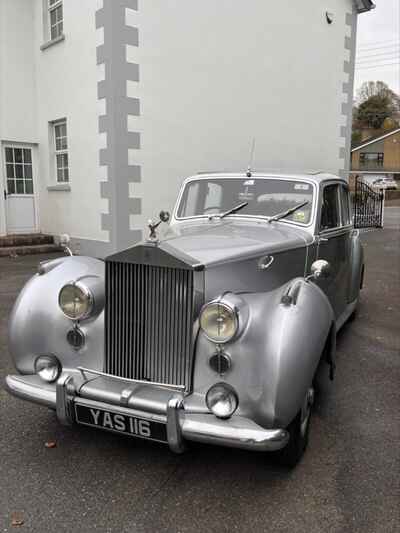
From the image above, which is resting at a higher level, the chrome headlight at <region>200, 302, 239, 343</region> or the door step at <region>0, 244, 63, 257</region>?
the chrome headlight at <region>200, 302, 239, 343</region>

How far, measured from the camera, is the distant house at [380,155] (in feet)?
187

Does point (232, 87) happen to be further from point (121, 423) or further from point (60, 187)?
point (121, 423)

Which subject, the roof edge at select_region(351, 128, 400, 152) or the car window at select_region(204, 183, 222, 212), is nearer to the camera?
the car window at select_region(204, 183, 222, 212)

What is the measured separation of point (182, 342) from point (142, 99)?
7.13 m

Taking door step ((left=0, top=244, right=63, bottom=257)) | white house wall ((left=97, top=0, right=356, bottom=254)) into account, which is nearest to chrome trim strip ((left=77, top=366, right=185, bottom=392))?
white house wall ((left=97, top=0, right=356, bottom=254))

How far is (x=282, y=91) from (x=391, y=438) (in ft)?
32.2

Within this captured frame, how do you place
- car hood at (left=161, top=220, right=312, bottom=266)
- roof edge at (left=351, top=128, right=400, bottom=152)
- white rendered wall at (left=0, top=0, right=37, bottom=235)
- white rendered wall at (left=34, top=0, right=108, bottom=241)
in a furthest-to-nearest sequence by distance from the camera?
roof edge at (left=351, top=128, right=400, bottom=152) < white rendered wall at (left=0, top=0, right=37, bottom=235) < white rendered wall at (left=34, top=0, right=108, bottom=241) < car hood at (left=161, top=220, right=312, bottom=266)

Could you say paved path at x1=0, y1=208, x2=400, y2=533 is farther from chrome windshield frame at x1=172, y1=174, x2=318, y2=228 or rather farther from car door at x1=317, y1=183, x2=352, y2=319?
chrome windshield frame at x1=172, y1=174, x2=318, y2=228

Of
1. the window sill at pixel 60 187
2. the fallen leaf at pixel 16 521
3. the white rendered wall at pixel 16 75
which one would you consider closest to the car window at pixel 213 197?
the fallen leaf at pixel 16 521

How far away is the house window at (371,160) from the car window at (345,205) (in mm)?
58180

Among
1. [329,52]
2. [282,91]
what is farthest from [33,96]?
[329,52]

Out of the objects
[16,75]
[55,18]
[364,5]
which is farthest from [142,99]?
[364,5]

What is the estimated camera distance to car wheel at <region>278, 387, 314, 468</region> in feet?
8.55

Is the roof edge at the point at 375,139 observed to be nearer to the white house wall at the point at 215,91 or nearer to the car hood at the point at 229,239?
the white house wall at the point at 215,91
